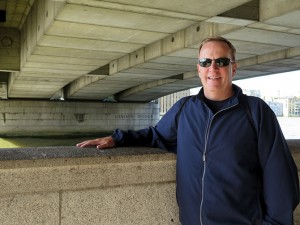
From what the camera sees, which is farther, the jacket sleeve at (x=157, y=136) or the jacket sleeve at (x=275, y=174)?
the jacket sleeve at (x=157, y=136)

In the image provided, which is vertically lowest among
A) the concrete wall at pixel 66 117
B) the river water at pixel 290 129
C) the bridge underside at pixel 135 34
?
the river water at pixel 290 129

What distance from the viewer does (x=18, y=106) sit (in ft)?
98.8

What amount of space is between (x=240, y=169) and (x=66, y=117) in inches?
1209

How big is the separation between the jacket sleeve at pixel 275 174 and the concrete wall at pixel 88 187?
0.74 metres

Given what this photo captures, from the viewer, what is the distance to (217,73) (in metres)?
2.24

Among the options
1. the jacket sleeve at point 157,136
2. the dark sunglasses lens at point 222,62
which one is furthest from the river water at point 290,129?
the dark sunglasses lens at point 222,62

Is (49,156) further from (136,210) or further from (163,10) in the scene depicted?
(163,10)

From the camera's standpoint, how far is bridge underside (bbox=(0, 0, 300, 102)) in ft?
24.6

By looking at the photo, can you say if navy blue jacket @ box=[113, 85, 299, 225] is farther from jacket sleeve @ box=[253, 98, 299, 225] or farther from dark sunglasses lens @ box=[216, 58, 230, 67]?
dark sunglasses lens @ box=[216, 58, 230, 67]

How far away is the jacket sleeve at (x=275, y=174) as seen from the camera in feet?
6.51

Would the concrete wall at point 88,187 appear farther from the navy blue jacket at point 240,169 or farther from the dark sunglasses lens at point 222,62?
the dark sunglasses lens at point 222,62

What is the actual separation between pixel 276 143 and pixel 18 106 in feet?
99.6

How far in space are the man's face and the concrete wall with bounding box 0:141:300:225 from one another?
0.60 meters

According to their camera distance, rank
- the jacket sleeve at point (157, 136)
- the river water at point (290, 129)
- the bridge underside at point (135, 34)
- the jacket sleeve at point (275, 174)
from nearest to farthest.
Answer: the jacket sleeve at point (275, 174) < the jacket sleeve at point (157, 136) < the bridge underside at point (135, 34) < the river water at point (290, 129)
